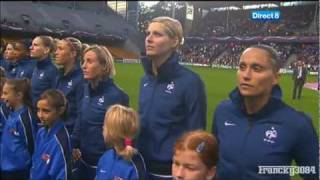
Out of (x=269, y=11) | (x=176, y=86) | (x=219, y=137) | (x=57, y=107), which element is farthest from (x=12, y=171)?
(x=269, y=11)

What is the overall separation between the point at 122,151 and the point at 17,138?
142cm

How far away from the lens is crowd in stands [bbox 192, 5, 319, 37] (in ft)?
160

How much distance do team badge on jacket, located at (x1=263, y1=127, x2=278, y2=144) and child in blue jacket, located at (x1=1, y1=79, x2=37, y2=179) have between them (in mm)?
2499

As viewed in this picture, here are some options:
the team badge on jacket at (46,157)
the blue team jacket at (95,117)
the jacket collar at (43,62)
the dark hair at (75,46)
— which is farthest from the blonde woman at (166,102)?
the jacket collar at (43,62)

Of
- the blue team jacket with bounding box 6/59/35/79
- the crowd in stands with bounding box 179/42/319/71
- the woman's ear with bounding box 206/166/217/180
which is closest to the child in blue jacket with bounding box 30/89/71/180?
the woman's ear with bounding box 206/166/217/180

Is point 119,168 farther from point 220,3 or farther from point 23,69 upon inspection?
point 220,3

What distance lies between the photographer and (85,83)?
4629 mm

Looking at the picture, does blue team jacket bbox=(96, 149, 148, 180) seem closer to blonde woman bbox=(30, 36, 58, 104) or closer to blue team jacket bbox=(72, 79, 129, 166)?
blue team jacket bbox=(72, 79, 129, 166)

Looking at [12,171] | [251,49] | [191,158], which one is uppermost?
[251,49]

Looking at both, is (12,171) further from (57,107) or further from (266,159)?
(266,159)

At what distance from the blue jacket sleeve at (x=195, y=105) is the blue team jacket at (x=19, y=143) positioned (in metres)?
1.70

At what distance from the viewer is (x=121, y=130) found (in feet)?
11.1

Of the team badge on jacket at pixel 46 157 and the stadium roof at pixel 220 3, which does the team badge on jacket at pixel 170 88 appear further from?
the stadium roof at pixel 220 3

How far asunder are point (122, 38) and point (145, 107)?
5162cm
